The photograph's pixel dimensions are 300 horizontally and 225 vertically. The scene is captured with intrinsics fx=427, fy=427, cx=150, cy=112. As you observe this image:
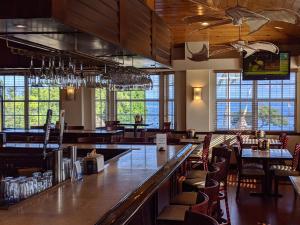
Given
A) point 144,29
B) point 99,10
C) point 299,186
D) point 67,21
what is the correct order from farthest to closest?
point 144,29
point 299,186
point 99,10
point 67,21

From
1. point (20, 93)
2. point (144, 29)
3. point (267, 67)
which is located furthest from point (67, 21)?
point (20, 93)

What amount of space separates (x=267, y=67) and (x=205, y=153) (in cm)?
306

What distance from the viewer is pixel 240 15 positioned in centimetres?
→ 458

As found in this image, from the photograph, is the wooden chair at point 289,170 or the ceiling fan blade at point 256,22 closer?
the ceiling fan blade at point 256,22

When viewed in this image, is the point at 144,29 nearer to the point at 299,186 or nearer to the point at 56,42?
the point at 56,42

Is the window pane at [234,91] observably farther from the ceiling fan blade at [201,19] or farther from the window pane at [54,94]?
the ceiling fan blade at [201,19]

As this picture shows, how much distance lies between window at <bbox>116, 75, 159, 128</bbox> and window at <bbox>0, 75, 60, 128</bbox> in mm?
1994

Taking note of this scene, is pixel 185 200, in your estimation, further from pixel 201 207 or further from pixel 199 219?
pixel 199 219

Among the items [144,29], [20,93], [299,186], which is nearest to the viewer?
[299,186]

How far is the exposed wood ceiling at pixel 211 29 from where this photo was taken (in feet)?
25.2

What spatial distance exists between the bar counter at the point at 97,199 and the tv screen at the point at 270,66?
744 centimetres

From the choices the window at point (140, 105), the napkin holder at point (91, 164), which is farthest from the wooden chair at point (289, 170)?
the window at point (140, 105)

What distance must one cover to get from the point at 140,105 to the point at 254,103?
3.27m

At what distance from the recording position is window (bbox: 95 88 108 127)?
12.6 m
